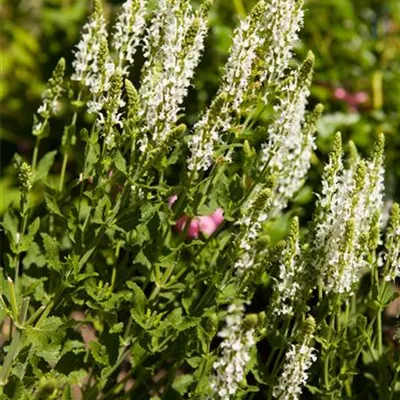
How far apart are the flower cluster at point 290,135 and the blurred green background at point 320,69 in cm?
79

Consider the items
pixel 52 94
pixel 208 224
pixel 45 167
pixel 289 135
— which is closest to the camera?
pixel 289 135

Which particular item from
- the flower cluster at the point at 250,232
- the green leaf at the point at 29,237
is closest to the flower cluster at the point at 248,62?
the flower cluster at the point at 250,232

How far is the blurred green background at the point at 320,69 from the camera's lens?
2654 mm

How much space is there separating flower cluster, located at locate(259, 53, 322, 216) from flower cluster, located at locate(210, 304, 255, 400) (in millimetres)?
446

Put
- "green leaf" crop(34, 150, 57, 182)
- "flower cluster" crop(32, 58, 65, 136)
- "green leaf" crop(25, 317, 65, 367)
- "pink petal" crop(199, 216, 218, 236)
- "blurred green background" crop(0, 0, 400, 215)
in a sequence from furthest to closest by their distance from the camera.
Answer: "blurred green background" crop(0, 0, 400, 215), "pink petal" crop(199, 216, 218, 236), "green leaf" crop(34, 150, 57, 182), "flower cluster" crop(32, 58, 65, 136), "green leaf" crop(25, 317, 65, 367)

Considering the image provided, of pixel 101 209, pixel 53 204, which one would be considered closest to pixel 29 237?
pixel 53 204

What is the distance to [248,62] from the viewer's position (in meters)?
1.36

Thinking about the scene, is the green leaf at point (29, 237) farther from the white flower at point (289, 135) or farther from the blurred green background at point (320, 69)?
the blurred green background at point (320, 69)

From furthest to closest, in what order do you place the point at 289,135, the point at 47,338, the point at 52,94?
1. the point at 52,94
2. the point at 289,135
3. the point at 47,338

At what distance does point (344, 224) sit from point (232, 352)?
325mm

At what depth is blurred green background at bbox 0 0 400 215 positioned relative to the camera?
2.65m

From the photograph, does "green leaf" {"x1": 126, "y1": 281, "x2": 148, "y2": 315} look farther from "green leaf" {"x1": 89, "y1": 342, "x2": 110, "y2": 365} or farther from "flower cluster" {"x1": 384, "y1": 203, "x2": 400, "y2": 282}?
"flower cluster" {"x1": 384, "y1": 203, "x2": 400, "y2": 282}

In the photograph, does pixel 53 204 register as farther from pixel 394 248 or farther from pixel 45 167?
pixel 394 248

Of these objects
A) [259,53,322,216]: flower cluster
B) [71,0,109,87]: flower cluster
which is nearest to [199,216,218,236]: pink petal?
[259,53,322,216]: flower cluster
